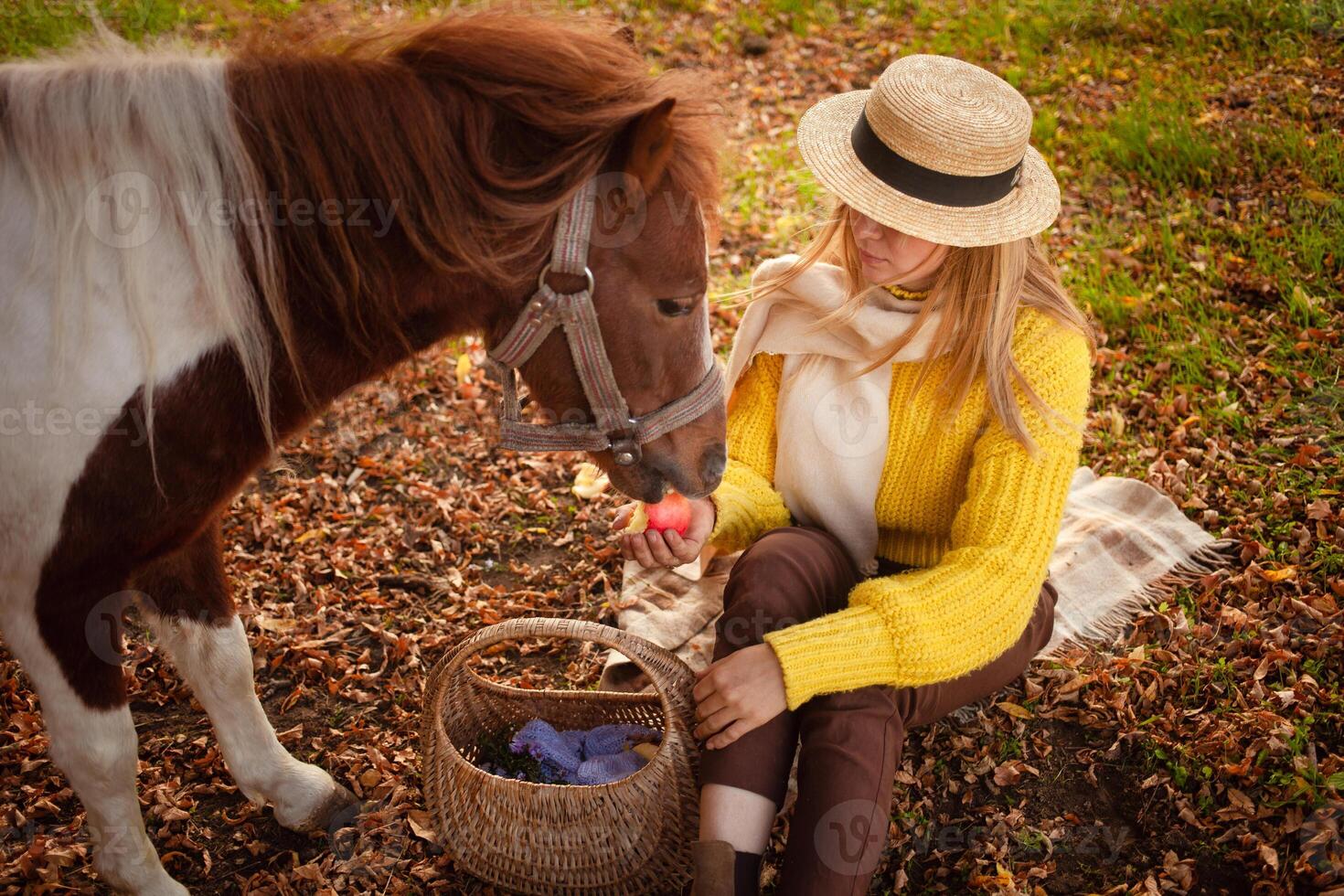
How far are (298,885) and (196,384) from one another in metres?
1.42

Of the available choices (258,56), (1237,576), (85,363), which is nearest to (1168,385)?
(1237,576)

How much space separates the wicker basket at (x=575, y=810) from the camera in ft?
7.00

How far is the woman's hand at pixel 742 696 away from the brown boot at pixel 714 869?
0.20m

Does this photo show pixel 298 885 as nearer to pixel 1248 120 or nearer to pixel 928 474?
pixel 928 474

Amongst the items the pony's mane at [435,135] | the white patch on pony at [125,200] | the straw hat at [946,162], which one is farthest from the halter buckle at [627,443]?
the white patch on pony at [125,200]

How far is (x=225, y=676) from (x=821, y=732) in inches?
59.4

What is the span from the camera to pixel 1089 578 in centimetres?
313

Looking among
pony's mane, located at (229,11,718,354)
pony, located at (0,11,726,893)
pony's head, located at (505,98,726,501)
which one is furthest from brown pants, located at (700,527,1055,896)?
pony's mane, located at (229,11,718,354)

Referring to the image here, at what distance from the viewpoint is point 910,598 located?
2061mm

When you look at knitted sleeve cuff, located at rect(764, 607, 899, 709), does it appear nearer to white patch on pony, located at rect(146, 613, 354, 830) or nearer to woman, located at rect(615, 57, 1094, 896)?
woman, located at rect(615, 57, 1094, 896)

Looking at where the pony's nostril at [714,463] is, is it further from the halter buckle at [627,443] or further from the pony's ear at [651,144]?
the pony's ear at [651,144]

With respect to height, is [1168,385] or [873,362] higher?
[873,362]

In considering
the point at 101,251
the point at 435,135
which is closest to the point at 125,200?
the point at 101,251

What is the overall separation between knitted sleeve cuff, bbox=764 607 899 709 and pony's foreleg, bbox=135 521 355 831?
1.38 meters
